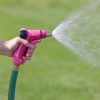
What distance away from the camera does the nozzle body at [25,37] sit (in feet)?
13.2

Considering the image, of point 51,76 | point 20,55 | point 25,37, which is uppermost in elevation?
point 25,37

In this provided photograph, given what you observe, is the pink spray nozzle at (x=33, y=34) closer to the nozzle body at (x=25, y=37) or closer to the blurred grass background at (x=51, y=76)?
the nozzle body at (x=25, y=37)

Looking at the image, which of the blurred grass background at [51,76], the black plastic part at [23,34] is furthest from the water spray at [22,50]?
the blurred grass background at [51,76]

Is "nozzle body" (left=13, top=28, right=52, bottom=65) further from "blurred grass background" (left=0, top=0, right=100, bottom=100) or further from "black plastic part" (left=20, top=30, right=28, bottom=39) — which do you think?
"blurred grass background" (left=0, top=0, right=100, bottom=100)

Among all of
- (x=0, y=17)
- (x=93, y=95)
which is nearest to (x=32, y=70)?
(x=93, y=95)

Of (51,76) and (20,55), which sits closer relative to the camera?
(20,55)

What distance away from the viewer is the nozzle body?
13.2ft

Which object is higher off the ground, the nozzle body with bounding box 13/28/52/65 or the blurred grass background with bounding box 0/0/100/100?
the nozzle body with bounding box 13/28/52/65

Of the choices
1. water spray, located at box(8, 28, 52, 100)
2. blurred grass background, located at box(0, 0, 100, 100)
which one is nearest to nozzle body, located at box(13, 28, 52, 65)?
water spray, located at box(8, 28, 52, 100)

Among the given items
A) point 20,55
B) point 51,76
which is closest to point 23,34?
point 20,55

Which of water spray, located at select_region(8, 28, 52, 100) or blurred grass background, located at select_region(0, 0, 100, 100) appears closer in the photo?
water spray, located at select_region(8, 28, 52, 100)

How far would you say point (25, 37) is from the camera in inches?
159

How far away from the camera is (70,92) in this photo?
8273 mm

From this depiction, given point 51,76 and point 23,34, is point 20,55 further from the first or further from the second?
point 51,76
